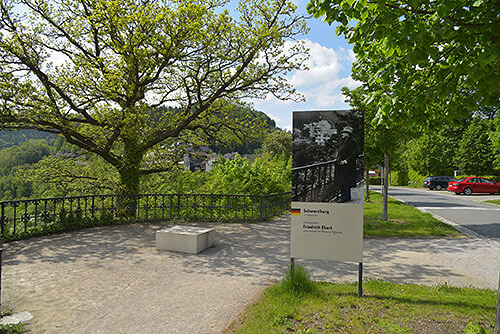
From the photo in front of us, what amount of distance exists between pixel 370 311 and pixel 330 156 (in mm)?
2145

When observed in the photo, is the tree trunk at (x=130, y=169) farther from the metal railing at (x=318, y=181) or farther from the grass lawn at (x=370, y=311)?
the metal railing at (x=318, y=181)

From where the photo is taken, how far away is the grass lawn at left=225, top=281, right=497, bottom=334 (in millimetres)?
3916

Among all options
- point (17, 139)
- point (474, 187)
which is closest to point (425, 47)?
point (474, 187)

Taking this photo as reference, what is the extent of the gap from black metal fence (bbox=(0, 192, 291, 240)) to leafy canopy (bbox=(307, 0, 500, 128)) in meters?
7.92

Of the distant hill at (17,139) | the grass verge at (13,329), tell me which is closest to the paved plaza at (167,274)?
the grass verge at (13,329)

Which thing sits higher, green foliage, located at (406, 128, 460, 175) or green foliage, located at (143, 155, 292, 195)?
green foliage, located at (406, 128, 460, 175)

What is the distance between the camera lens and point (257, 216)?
510 inches

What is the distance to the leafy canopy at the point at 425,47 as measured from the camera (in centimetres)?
307

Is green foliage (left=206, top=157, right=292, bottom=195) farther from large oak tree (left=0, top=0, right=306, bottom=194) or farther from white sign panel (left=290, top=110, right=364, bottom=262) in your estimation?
white sign panel (left=290, top=110, right=364, bottom=262)

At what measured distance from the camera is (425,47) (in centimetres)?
324

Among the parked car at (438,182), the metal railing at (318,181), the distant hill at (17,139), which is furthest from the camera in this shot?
the distant hill at (17,139)

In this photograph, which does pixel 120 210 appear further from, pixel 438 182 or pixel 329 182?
pixel 438 182

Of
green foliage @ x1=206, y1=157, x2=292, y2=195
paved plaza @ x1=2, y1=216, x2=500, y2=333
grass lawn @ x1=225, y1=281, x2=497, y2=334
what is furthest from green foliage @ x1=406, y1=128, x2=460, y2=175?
grass lawn @ x1=225, y1=281, x2=497, y2=334

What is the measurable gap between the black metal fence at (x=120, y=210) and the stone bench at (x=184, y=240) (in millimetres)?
3586
